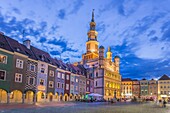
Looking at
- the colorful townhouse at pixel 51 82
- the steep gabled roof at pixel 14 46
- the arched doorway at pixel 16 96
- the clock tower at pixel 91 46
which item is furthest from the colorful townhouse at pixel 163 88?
the steep gabled roof at pixel 14 46

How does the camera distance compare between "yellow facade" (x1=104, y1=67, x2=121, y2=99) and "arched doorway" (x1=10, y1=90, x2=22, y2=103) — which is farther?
"yellow facade" (x1=104, y1=67, x2=121, y2=99)

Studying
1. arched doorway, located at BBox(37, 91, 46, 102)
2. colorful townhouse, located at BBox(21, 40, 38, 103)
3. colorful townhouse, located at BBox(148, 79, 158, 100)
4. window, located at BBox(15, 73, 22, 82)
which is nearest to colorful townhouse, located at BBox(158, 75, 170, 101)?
colorful townhouse, located at BBox(148, 79, 158, 100)

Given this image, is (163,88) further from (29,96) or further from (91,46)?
(29,96)

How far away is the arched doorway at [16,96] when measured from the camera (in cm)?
4231

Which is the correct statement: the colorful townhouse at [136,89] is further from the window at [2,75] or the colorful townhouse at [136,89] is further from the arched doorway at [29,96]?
the window at [2,75]

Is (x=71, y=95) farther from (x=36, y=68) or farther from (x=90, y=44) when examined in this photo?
(x=90, y=44)

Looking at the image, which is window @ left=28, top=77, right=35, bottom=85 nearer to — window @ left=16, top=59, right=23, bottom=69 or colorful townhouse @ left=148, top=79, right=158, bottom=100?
window @ left=16, top=59, right=23, bottom=69

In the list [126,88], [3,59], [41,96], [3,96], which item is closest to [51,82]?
[41,96]

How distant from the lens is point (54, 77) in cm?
Result: 5638

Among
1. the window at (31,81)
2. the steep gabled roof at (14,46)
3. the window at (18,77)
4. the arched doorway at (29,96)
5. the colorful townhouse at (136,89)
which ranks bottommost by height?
the colorful townhouse at (136,89)

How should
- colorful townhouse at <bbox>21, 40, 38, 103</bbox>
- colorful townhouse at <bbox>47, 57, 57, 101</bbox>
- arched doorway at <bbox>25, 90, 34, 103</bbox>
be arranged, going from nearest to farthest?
1. colorful townhouse at <bbox>21, 40, 38, 103</bbox>
2. arched doorway at <bbox>25, 90, 34, 103</bbox>
3. colorful townhouse at <bbox>47, 57, 57, 101</bbox>

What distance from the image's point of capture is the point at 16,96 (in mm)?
43812

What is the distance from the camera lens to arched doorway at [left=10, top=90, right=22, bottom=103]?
4231 cm

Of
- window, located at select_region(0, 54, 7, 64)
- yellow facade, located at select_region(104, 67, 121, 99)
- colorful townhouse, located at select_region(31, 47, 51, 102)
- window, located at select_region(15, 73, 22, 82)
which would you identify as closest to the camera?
window, located at select_region(0, 54, 7, 64)
